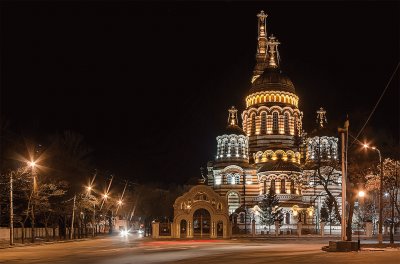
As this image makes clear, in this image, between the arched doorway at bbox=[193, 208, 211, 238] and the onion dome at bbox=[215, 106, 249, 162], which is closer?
the arched doorway at bbox=[193, 208, 211, 238]

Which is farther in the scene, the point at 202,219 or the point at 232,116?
the point at 232,116

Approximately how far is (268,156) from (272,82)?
473 inches

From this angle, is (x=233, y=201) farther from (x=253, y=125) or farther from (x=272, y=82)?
(x=272, y=82)

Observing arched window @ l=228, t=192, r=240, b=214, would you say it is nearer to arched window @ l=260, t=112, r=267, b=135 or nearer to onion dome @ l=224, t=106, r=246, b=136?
onion dome @ l=224, t=106, r=246, b=136

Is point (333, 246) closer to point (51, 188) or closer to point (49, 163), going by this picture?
point (51, 188)

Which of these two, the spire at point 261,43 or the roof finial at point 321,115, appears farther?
the spire at point 261,43

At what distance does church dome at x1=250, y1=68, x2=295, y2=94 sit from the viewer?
319ft

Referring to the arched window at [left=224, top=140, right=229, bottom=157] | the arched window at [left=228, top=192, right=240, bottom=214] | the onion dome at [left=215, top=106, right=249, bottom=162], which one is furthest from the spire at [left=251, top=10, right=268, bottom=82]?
the arched window at [left=228, top=192, right=240, bottom=214]

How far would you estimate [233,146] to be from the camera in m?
95.0

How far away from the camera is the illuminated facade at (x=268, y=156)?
8800cm

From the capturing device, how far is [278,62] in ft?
366

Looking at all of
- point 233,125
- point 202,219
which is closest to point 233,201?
point 233,125

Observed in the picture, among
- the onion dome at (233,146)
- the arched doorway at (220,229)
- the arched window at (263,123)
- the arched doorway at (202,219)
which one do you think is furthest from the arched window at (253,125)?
the arched doorway at (220,229)

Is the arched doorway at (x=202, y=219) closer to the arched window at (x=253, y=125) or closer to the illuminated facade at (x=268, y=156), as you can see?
the illuminated facade at (x=268, y=156)
